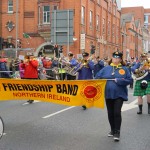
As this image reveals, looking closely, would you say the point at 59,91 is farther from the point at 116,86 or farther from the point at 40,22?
the point at 40,22

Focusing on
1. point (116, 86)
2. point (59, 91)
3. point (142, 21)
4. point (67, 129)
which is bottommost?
point (67, 129)

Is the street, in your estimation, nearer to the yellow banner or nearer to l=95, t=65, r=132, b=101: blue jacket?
the yellow banner

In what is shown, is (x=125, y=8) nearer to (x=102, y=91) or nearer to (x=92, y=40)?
(x=92, y=40)

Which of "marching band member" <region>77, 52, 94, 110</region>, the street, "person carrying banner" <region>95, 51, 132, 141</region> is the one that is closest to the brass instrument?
the street

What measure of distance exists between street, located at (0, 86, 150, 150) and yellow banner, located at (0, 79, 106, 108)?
0.71m

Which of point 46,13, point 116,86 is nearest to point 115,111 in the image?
point 116,86

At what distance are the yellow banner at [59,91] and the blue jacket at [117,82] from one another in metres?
0.20

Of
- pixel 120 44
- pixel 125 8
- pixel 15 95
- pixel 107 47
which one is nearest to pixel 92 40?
pixel 107 47

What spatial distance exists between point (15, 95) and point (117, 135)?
8.05ft

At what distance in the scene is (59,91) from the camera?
8.02m

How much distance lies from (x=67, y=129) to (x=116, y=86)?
177 cm

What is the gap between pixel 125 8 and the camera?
4284 inches

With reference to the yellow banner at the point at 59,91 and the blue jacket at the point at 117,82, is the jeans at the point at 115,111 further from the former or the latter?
the yellow banner at the point at 59,91

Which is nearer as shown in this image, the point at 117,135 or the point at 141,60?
the point at 117,135
